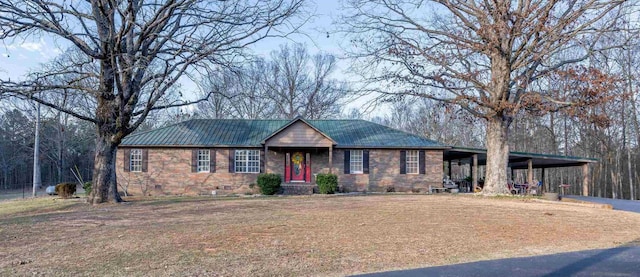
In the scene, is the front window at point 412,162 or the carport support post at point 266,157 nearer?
the carport support post at point 266,157

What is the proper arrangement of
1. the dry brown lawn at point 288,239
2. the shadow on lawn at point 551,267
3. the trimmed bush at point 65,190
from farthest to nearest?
1. the trimmed bush at point 65,190
2. the dry brown lawn at point 288,239
3. the shadow on lawn at point 551,267

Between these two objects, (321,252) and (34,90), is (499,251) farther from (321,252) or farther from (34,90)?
(34,90)

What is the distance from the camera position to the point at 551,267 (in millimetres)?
6398

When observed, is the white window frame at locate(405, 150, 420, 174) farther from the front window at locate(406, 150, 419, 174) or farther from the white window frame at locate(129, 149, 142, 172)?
the white window frame at locate(129, 149, 142, 172)

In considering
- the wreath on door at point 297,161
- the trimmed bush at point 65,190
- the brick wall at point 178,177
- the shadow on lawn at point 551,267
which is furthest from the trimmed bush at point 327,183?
the shadow on lawn at point 551,267

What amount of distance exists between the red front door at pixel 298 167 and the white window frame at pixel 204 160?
14.8 feet

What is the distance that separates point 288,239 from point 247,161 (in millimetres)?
16501

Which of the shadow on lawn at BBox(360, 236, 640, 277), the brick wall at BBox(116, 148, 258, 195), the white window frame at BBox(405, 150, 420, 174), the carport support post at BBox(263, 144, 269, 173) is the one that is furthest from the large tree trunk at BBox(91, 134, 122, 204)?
the white window frame at BBox(405, 150, 420, 174)

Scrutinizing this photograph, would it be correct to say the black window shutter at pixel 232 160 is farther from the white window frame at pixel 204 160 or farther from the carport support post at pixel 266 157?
the carport support post at pixel 266 157

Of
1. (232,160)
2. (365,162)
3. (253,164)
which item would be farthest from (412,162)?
(232,160)

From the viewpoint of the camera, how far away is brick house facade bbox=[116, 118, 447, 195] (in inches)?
956

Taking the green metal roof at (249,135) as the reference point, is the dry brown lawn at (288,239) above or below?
below

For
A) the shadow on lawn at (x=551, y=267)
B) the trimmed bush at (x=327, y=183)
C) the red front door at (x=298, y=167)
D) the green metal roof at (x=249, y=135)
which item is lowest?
the shadow on lawn at (x=551, y=267)

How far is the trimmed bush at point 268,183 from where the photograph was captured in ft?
73.7
